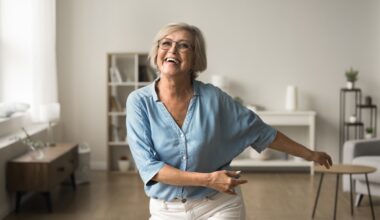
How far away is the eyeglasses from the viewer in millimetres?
2076

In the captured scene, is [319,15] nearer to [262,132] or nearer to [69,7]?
[69,7]

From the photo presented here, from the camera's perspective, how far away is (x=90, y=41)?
23.9ft

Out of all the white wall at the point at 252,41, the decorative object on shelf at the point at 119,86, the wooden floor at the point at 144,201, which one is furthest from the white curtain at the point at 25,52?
the wooden floor at the point at 144,201

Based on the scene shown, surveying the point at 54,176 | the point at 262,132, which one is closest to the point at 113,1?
the point at 54,176

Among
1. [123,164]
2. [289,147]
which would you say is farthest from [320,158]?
[123,164]

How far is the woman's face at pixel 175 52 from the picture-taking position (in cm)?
207

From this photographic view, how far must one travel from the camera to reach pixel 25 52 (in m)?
6.53

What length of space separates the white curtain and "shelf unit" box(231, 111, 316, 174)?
2.32 metres

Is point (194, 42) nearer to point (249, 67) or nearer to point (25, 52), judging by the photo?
point (25, 52)

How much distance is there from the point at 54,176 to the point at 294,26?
3479mm

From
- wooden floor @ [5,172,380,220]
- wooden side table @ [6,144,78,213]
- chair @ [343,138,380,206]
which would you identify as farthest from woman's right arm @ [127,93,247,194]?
chair @ [343,138,380,206]

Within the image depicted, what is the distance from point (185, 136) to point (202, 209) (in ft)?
0.85

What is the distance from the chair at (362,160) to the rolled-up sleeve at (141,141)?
140 inches

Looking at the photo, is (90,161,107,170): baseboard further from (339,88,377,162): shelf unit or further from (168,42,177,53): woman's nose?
(168,42,177,53): woman's nose
